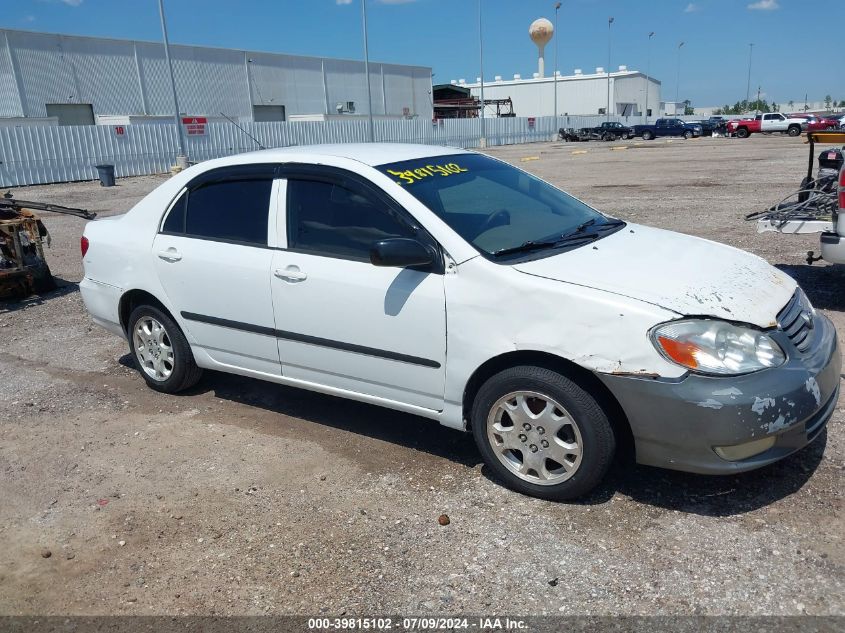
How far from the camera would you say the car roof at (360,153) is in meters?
4.09

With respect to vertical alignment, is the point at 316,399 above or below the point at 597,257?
below

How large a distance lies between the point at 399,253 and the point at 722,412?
5.32 ft

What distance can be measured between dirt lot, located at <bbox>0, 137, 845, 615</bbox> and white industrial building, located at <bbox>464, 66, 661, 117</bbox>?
85.9 meters

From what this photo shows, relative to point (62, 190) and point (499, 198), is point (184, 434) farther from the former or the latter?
point (62, 190)

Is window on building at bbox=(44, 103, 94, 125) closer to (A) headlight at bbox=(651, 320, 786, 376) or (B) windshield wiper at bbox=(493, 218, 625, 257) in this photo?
(B) windshield wiper at bbox=(493, 218, 625, 257)

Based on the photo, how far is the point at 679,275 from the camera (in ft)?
11.1

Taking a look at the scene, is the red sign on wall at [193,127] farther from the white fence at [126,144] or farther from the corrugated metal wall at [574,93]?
the corrugated metal wall at [574,93]

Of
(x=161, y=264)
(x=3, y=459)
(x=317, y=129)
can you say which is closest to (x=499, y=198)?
(x=161, y=264)

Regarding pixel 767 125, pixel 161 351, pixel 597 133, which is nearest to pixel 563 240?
pixel 161 351

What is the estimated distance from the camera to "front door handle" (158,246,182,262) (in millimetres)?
4570

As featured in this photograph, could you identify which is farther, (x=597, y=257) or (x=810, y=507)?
(x=597, y=257)

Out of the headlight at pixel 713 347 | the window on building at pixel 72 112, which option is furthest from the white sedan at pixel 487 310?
the window on building at pixel 72 112

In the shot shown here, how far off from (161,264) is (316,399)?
4.56 feet

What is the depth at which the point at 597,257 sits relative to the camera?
140 inches
